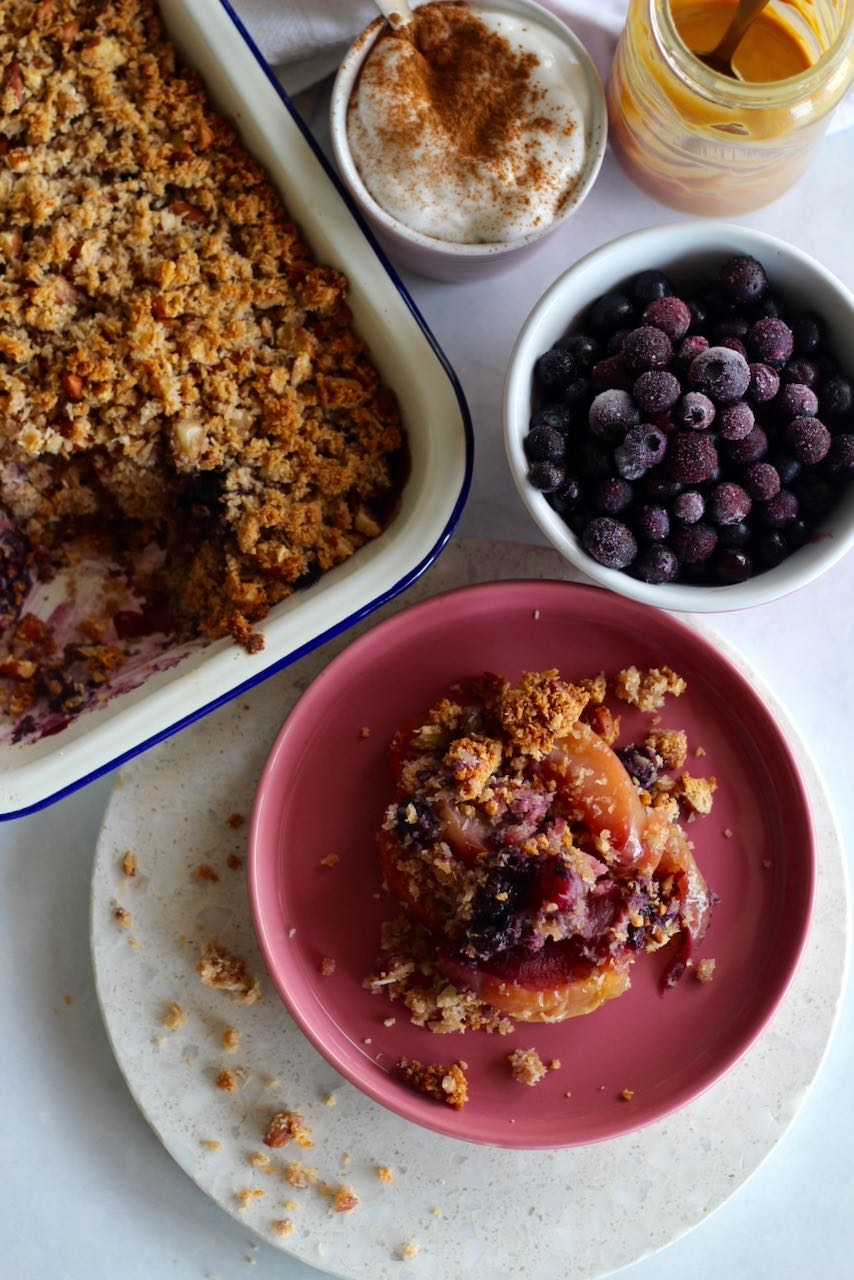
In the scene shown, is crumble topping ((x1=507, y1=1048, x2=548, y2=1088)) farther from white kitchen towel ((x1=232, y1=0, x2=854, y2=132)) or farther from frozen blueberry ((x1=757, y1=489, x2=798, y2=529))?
white kitchen towel ((x1=232, y1=0, x2=854, y2=132))

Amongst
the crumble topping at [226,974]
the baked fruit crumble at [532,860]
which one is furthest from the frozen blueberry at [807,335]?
the crumble topping at [226,974]

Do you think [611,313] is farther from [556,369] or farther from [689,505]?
[689,505]

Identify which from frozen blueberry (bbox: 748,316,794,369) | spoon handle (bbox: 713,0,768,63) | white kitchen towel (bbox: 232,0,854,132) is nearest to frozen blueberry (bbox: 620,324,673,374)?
frozen blueberry (bbox: 748,316,794,369)

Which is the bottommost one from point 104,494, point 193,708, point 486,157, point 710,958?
point 710,958

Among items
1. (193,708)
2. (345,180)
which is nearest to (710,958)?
(193,708)

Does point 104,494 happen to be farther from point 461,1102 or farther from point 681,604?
point 461,1102

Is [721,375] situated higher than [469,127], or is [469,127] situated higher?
[469,127]

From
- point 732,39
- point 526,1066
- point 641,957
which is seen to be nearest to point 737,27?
point 732,39
